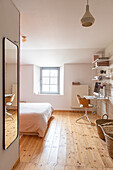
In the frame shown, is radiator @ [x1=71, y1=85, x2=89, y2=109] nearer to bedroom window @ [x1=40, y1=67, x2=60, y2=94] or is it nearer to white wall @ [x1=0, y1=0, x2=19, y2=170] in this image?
bedroom window @ [x1=40, y1=67, x2=60, y2=94]

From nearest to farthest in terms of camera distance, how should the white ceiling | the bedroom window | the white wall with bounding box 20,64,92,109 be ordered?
the white ceiling < the white wall with bounding box 20,64,92,109 < the bedroom window

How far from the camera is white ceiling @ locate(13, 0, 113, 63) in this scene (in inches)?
84.0

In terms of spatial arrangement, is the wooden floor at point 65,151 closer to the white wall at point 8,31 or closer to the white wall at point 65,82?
the white wall at point 8,31

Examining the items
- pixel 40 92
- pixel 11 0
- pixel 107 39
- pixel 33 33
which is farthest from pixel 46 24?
pixel 40 92

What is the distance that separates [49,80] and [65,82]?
90 centimetres

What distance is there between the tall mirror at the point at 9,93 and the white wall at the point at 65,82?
3950 mm

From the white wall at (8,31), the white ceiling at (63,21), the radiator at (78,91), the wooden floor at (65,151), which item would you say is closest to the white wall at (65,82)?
the radiator at (78,91)

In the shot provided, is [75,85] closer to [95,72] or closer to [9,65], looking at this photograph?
[95,72]

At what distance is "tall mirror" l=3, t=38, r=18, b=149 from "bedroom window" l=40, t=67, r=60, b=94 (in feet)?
14.4

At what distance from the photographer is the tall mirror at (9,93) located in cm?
180

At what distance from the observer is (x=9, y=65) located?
6.32ft

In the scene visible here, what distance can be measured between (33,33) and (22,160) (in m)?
2.65

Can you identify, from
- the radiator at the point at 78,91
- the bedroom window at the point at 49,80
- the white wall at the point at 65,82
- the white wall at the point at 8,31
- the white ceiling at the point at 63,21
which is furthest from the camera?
the bedroom window at the point at 49,80

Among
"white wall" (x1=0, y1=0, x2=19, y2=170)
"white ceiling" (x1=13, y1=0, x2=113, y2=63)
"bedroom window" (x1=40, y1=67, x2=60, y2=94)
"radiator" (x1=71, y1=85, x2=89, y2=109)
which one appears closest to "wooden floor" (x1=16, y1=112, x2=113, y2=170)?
"white wall" (x1=0, y1=0, x2=19, y2=170)
